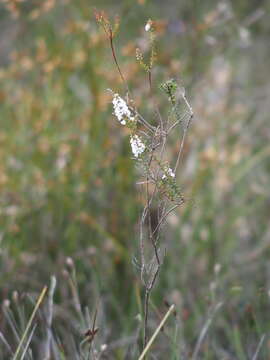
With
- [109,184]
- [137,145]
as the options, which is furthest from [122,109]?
[109,184]

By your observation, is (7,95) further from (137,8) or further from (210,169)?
(210,169)

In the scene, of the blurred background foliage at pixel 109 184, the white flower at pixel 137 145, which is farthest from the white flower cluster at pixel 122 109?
the blurred background foliage at pixel 109 184

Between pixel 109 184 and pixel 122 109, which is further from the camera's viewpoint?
pixel 109 184

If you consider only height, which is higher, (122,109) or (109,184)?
(109,184)

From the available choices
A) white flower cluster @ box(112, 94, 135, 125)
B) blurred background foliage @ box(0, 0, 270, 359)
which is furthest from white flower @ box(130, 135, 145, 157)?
blurred background foliage @ box(0, 0, 270, 359)

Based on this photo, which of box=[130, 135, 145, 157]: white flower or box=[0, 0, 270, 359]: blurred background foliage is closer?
box=[130, 135, 145, 157]: white flower

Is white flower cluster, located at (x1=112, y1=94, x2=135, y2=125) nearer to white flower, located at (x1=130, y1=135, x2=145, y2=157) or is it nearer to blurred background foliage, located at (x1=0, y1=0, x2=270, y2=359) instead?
white flower, located at (x1=130, y1=135, x2=145, y2=157)

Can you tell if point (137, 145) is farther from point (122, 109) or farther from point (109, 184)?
point (109, 184)

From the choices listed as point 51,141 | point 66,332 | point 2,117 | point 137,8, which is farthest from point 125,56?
point 66,332
